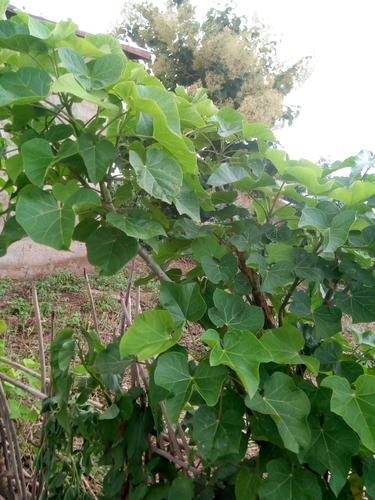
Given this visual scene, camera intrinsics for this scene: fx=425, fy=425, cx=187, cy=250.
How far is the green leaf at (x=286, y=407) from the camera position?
18.2 inches

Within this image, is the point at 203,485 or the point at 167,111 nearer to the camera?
the point at 167,111

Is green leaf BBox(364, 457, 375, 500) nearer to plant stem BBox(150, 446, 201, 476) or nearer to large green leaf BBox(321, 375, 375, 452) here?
large green leaf BBox(321, 375, 375, 452)

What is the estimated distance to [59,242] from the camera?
41 cm

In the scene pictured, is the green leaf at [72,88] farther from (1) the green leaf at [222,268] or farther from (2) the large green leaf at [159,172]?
(1) the green leaf at [222,268]

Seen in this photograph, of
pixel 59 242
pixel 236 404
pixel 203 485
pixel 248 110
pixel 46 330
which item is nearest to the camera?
pixel 59 242

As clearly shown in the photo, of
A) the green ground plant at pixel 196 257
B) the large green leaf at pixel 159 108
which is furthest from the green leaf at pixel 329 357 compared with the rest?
the large green leaf at pixel 159 108

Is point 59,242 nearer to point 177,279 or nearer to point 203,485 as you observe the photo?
point 177,279

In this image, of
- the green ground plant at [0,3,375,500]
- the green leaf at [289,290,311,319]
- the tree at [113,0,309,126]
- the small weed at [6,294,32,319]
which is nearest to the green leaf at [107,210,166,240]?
the green ground plant at [0,3,375,500]

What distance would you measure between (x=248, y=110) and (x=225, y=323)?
14.3 ft

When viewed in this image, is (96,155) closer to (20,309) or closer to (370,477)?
(370,477)

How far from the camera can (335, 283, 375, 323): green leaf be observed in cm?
54

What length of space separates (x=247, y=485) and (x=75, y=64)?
0.55m

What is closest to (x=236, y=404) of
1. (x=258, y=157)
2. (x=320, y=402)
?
(x=320, y=402)

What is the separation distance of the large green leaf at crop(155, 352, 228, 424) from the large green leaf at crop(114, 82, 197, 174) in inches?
8.8
